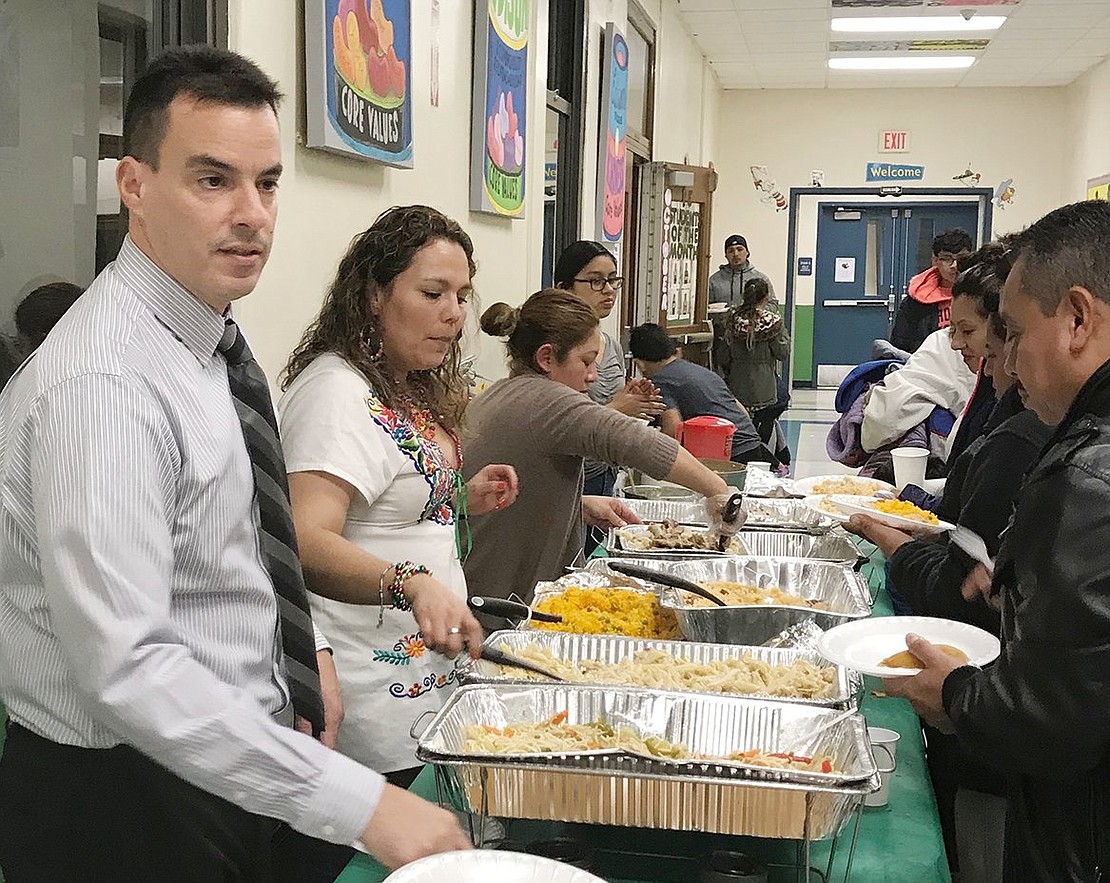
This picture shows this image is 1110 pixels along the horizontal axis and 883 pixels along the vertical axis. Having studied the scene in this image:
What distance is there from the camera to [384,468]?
72.8 inches

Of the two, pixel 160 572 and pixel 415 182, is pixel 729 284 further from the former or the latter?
pixel 160 572

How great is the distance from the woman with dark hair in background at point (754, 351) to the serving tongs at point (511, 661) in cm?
690

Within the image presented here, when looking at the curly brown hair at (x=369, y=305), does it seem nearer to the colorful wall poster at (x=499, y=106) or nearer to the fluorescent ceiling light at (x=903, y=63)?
the colorful wall poster at (x=499, y=106)

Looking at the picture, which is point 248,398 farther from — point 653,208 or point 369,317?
point 653,208

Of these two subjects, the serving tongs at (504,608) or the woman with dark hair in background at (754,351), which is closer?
the serving tongs at (504,608)

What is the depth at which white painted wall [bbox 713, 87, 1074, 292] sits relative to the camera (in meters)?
12.4

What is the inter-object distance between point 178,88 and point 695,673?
A: 3.60ft

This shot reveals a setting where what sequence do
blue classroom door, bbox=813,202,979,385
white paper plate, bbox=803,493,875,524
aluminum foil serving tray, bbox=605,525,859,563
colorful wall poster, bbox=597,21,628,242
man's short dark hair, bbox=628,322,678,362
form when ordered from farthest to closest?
1. blue classroom door, bbox=813,202,979,385
2. colorful wall poster, bbox=597,21,628,242
3. man's short dark hair, bbox=628,322,678,362
4. white paper plate, bbox=803,493,875,524
5. aluminum foil serving tray, bbox=605,525,859,563

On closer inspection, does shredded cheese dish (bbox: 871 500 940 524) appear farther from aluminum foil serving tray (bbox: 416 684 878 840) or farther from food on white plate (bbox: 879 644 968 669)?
aluminum foil serving tray (bbox: 416 684 878 840)

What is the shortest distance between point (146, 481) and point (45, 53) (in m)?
1.10

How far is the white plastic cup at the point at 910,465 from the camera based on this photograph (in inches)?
142

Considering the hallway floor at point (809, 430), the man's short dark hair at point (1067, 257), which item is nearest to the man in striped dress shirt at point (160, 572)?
the man's short dark hair at point (1067, 257)

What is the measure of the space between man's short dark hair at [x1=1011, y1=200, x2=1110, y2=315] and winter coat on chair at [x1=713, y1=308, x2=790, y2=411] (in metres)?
6.90

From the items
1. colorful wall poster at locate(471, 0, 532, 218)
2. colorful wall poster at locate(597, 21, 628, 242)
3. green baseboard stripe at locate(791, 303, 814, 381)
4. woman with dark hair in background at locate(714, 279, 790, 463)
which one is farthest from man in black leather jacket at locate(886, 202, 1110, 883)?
green baseboard stripe at locate(791, 303, 814, 381)
